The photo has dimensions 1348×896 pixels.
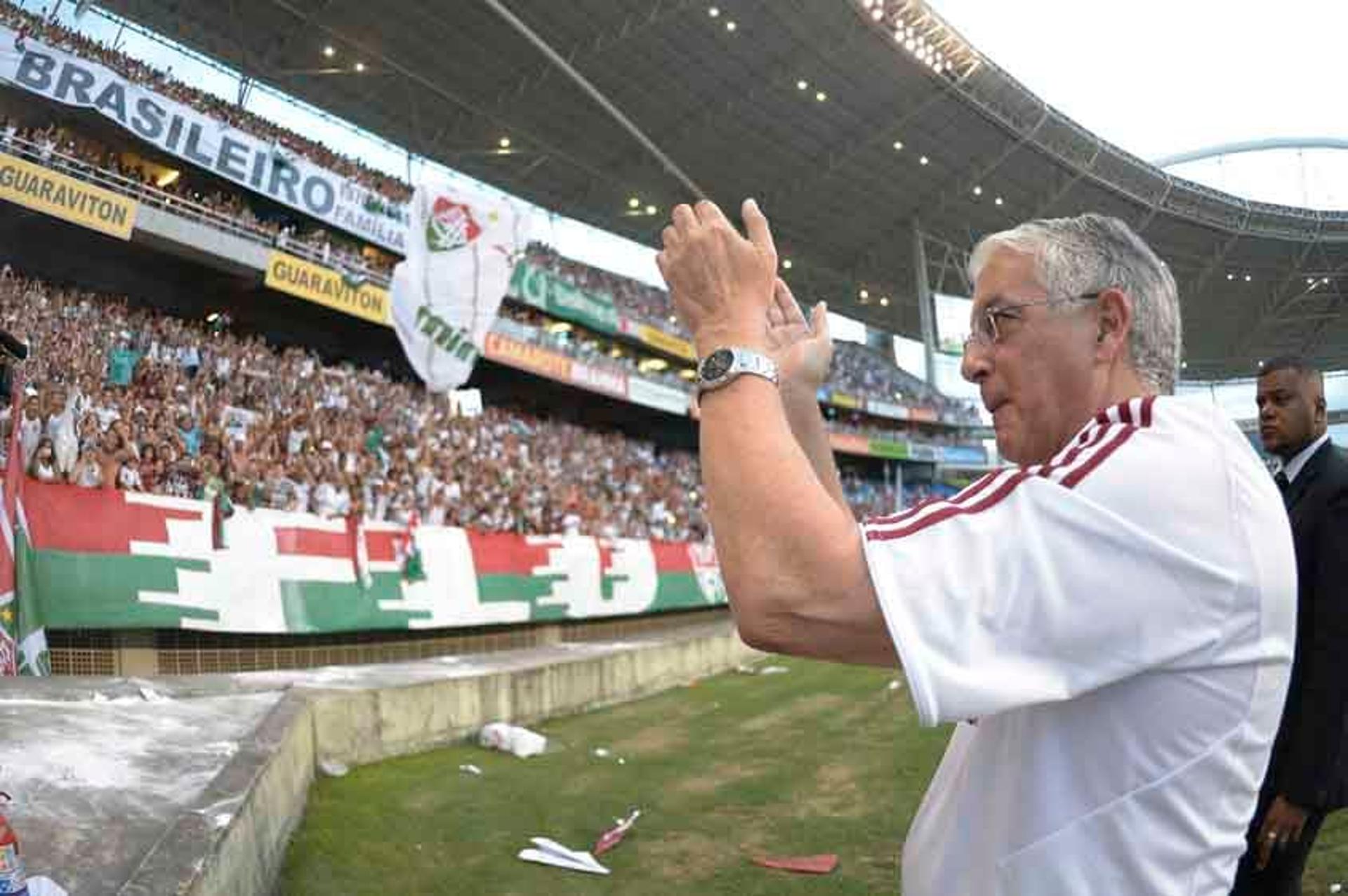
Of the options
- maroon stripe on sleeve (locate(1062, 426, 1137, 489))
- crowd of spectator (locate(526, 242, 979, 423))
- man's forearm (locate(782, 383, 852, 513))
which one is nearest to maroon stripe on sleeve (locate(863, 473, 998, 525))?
maroon stripe on sleeve (locate(1062, 426, 1137, 489))

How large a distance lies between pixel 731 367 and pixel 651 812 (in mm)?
4708

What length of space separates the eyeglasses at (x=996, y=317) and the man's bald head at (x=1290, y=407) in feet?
7.65

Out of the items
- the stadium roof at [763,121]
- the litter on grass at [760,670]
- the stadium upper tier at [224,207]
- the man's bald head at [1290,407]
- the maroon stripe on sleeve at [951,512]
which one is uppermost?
the stadium roof at [763,121]

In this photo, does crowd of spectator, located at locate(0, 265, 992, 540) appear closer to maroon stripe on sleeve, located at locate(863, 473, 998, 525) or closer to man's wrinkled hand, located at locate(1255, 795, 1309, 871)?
maroon stripe on sleeve, located at locate(863, 473, 998, 525)

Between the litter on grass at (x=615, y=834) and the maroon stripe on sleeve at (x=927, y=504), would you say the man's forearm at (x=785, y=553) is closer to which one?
the maroon stripe on sleeve at (x=927, y=504)

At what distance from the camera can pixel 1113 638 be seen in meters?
1.11

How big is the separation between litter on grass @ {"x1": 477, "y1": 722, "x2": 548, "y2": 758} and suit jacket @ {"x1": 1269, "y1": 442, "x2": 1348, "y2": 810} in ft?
17.0

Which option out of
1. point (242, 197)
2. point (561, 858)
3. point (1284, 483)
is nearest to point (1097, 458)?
point (1284, 483)

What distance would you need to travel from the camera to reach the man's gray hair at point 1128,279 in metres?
1.43

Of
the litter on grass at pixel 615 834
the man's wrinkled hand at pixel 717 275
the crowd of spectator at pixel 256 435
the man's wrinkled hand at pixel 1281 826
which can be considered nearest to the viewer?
the man's wrinkled hand at pixel 717 275

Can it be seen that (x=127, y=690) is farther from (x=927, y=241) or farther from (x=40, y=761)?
(x=927, y=241)

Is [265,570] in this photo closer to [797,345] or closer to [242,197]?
[797,345]

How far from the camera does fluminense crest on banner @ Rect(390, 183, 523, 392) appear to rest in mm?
9906

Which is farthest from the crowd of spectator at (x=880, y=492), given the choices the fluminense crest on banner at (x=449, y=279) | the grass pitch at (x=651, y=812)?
the grass pitch at (x=651, y=812)
